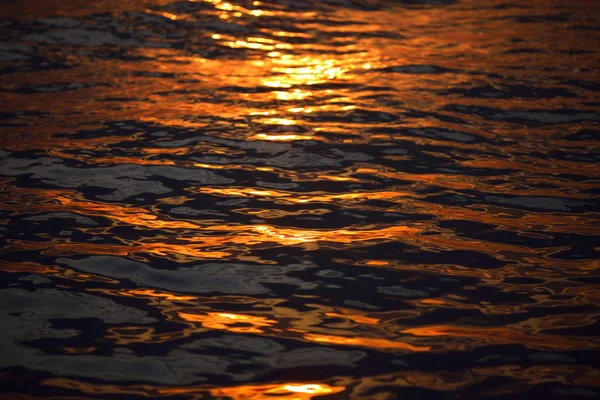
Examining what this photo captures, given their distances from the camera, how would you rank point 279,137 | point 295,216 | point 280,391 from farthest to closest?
point 279,137 → point 295,216 → point 280,391

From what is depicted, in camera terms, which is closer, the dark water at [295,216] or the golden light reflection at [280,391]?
the golden light reflection at [280,391]

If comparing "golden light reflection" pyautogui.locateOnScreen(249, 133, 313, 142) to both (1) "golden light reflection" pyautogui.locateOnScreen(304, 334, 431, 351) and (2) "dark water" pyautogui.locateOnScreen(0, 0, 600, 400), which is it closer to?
(2) "dark water" pyautogui.locateOnScreen(0, 0, 600, 400)

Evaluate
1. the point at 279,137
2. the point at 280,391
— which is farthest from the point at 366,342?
the point at 279,137

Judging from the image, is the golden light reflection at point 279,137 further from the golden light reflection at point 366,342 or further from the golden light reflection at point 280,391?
the golden light reflection at point 280,391

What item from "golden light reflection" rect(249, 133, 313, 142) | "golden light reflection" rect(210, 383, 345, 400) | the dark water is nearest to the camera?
"golden light reflection" rect(210, 383, 345, 400)

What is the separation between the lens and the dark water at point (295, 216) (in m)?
3.15

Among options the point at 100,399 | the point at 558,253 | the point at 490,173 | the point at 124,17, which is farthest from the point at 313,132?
the point at 124,17

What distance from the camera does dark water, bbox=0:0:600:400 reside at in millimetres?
3146

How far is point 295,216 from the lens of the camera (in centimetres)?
461

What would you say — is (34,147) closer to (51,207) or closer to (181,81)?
(51,207)

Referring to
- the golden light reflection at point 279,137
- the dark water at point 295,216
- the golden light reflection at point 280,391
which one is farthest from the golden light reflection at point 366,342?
the golden light reflection at point 279,137

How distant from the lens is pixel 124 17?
31.2ft

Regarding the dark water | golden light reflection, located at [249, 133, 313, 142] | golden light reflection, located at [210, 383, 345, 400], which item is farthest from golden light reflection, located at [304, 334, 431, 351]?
golden light reflection, located at [249, 133, 313, 142]

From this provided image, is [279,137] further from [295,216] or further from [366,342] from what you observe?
[366,342]
